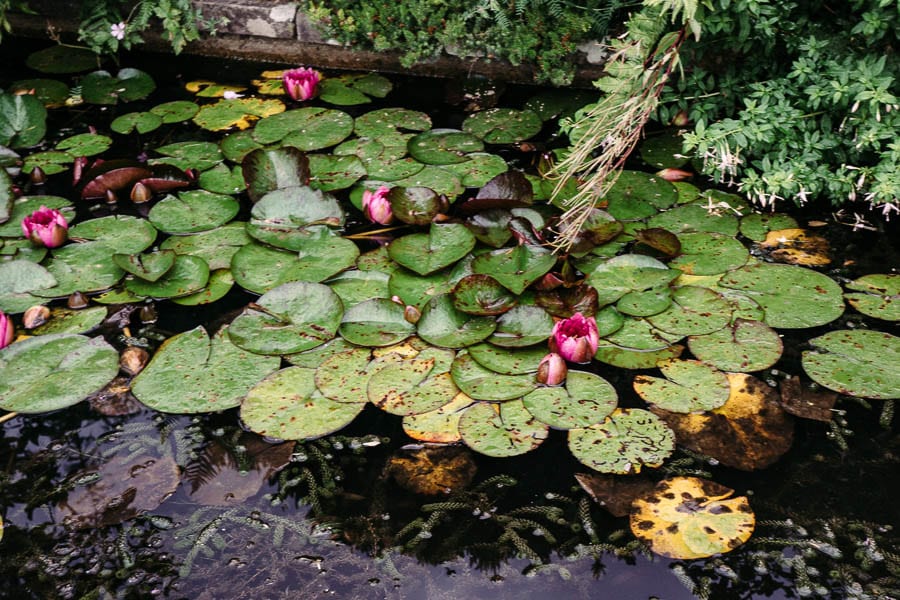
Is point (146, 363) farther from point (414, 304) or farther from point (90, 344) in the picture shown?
point (414, 304)

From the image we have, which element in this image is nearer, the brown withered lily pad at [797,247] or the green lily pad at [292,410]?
the green lily pad at [292,410]

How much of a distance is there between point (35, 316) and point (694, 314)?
7.72 ft

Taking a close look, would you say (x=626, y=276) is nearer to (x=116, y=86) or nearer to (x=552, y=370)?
(x=552, y=370)

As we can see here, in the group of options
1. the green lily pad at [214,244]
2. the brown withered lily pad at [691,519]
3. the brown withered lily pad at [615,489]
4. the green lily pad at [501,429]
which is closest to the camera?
the brown withered lily pad at [691,519]

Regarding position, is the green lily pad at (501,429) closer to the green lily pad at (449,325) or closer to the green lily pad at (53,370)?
the green lily pad at (449,325)

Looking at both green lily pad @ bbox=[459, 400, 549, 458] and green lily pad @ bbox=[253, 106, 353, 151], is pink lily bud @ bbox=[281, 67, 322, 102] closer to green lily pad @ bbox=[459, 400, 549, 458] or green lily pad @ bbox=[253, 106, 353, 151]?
green lily pad @ bbox=[253, 106, 353, 151]

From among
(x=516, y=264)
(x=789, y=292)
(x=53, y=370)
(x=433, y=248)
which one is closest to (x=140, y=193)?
(x=53, y=370)

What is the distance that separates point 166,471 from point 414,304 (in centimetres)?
101

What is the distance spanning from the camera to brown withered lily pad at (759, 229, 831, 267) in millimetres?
3027

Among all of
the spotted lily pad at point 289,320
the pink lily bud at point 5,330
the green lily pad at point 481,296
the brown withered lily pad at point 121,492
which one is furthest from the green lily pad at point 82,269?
the green lily pad at point 481,296

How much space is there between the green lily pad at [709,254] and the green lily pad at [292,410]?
1.37 m

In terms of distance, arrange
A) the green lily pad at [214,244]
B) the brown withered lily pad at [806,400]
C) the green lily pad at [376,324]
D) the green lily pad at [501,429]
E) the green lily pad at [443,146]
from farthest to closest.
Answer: the green lily pad at [443,146] → the green lily pad at [214,244] → the green lily pad at [376,324] → the brown withered lily pad at [806,400] → the green lily pad at [501,429]

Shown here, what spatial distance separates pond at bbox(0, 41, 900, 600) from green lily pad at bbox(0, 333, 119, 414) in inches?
0.4

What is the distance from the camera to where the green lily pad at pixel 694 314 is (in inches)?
107
